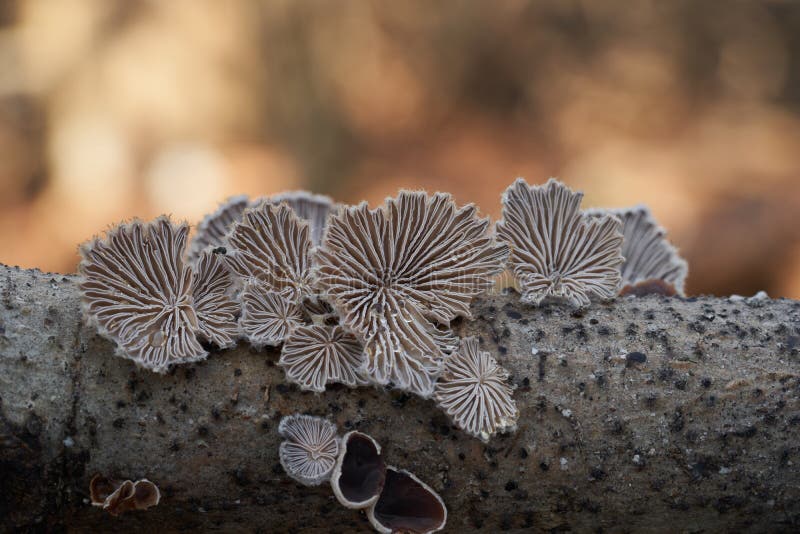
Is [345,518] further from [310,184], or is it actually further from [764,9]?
[764,9]

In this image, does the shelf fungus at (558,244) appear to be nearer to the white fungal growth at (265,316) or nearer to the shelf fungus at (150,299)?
the white fungal growth at (265,316)

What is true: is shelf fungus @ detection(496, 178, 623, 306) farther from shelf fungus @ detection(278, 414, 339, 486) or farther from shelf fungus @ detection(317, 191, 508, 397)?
shelf fungus @ detection(278, 414, 339, 486)

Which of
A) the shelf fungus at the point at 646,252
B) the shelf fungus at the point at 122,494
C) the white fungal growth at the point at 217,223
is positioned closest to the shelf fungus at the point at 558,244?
the shelf fungus at the point at 646,252

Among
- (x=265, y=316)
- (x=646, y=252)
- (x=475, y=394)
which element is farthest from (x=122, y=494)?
(x=646, y=252)

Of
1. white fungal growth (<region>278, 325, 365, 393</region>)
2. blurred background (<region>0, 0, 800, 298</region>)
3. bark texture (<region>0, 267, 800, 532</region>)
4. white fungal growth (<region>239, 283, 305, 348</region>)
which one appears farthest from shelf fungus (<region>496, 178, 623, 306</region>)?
blurred background (<region>0, 0, 800, 298</region>)

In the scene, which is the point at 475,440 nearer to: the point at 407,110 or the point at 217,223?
the point at 217,223

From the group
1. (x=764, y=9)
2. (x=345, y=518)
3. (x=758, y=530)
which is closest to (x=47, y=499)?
(x=345, y=518)

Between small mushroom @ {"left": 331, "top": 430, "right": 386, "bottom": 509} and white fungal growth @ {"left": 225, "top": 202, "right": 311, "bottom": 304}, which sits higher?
white fungal growth @ {"left": 225, "top": 202, "right": 311, "bottom": 304}
